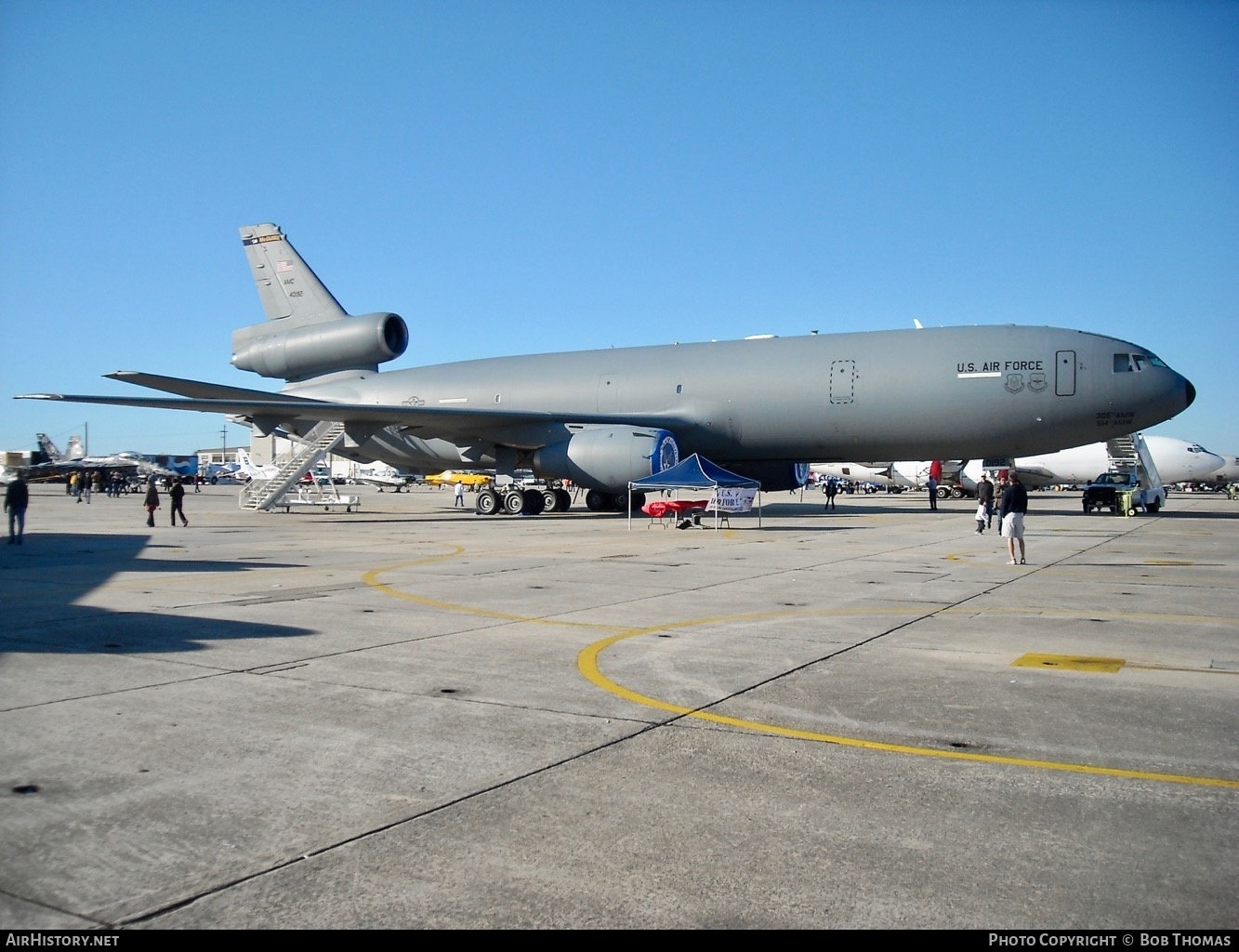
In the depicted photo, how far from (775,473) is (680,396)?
14.0 ft

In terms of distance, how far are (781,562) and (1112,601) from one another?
5.24 metres

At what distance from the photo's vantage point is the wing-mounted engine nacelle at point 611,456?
25.6 meters

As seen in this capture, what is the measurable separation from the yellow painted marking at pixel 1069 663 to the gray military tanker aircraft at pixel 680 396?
18237mm

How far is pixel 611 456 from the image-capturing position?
25.9 metres

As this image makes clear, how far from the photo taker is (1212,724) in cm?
529

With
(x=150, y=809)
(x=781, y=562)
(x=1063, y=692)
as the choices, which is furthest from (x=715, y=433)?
(x=150, y=809)

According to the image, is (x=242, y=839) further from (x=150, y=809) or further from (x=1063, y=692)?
(x=1063, y=692)

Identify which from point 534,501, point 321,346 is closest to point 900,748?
point 534,501

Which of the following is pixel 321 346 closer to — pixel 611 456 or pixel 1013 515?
pixel 611 456

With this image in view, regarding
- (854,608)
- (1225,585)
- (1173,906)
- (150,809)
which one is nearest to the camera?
(1173,906)

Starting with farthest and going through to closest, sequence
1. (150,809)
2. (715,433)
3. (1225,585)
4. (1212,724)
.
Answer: (715,433) < (1225,585) < (1212,724) < (150,809)

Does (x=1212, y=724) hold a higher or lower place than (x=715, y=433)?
lower

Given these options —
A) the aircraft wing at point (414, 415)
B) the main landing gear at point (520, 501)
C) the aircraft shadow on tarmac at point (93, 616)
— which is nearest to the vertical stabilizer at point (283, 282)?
the aircraft wing at point (414, 415)
